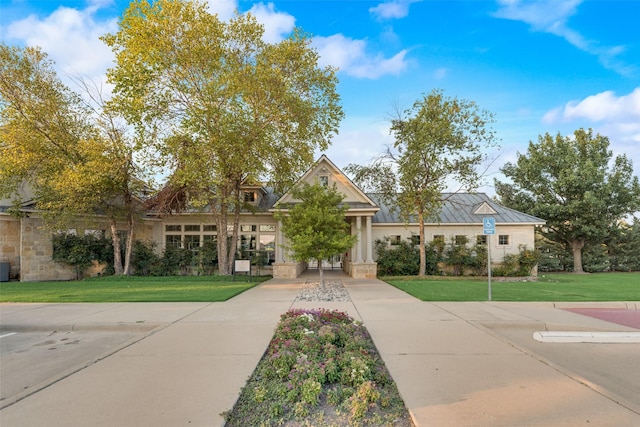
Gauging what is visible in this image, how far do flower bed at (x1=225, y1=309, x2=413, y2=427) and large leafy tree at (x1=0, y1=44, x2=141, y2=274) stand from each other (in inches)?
597

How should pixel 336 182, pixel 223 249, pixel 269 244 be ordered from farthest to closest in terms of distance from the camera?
pixel 269 244
pixel 336 182
pixel 223 249

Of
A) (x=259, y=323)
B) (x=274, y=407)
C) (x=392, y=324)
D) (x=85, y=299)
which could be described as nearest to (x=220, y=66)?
(x=85, y=299)

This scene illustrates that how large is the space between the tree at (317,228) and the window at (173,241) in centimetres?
1174

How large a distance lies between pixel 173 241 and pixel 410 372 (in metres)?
21.2

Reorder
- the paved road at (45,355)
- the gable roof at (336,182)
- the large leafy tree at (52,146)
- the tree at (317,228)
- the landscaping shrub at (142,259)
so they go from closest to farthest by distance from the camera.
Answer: the paved road at (45,355)
the tree at (317,228)
the large leafy tree at (52,146)
the gable roof at (336,182)
the landscaping shrub at (142,259)

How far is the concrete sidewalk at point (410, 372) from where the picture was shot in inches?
138

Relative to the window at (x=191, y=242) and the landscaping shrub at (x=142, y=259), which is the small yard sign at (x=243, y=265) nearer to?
the window at (x=191, y=242)

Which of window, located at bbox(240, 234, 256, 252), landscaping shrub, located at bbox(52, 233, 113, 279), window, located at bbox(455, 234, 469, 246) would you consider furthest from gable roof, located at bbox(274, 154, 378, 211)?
landscaping shrub, located at bbox(52, 233, 113, 279)

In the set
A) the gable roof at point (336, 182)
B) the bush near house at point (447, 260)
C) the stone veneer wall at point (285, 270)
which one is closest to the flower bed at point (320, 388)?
the stone veneer wall at point (285, 270)

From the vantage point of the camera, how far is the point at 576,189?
2578 cm

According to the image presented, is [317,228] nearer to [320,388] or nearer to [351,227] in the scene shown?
[351,227]

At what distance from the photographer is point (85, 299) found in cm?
1116

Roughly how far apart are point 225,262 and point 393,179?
33.8ft

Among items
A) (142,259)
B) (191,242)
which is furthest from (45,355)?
(191,242)
